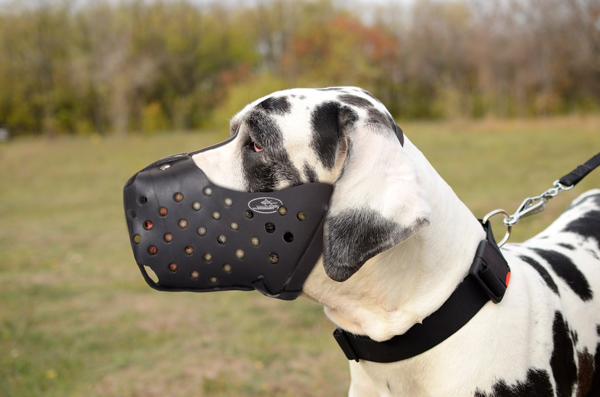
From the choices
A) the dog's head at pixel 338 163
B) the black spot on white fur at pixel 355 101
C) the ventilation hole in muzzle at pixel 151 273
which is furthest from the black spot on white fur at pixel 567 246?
the ventilation hole in muzzle at pixel 151 273

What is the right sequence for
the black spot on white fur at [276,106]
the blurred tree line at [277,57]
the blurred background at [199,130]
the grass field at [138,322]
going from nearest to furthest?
the black spot on white fur at [276,106] < the grass field at [138,322] < the blurred background at [199,130] < the blurred tree line at [277,57]

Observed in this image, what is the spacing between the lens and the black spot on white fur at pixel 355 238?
147 centimetres

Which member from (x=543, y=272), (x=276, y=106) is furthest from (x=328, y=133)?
→ (x=543, y=272)

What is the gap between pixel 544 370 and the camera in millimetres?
1757

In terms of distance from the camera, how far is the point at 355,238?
1.52 metres

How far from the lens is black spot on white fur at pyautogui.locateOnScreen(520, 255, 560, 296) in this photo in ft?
6.45

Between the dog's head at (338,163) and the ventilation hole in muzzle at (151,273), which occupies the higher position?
the dog's head at (338,163)

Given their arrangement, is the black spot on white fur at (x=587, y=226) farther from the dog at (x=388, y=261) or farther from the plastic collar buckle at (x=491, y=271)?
the plastic collar buckle at (x=491, y=271)

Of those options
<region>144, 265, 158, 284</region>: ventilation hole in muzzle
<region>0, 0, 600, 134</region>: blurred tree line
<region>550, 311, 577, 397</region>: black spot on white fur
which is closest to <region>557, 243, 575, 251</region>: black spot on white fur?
<region>550, 311, 577, 397</region>: black spot on white fur

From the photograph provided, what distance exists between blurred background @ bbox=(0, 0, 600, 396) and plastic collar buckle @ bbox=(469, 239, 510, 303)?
2477 millimetres

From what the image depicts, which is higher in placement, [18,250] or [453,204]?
[453,204]

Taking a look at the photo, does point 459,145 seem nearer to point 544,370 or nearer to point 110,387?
point 110,387

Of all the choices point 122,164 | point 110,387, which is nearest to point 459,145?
point 122,164

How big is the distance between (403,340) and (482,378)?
280mm
